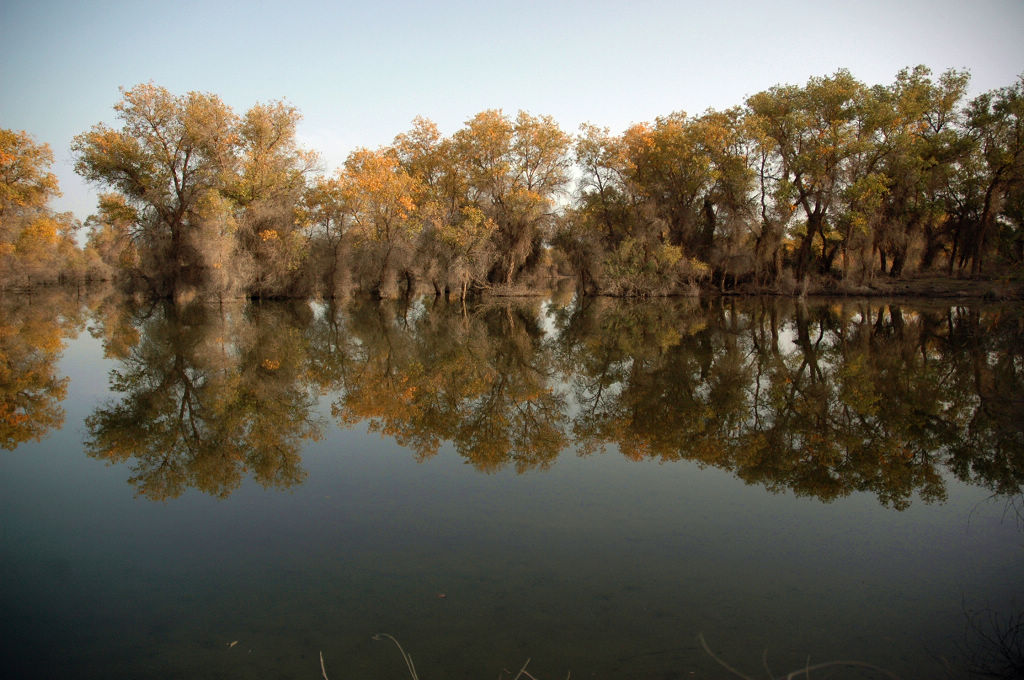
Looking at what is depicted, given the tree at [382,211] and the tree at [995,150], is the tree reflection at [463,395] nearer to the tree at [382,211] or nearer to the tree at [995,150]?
the tree at [382,211]

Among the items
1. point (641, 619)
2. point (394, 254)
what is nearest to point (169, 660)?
point (641, 619)

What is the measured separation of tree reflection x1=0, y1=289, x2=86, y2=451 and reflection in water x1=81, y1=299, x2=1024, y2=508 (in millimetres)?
682

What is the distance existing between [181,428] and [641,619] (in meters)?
5.96

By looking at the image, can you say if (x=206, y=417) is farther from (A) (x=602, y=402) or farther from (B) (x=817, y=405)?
(B) (x=817, y=405)

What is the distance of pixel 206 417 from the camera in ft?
24.4

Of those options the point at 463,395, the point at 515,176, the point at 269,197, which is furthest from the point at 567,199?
the point at 463,395

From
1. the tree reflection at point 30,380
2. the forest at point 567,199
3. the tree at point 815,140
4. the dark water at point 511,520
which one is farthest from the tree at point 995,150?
the tree reflection at point 30,380

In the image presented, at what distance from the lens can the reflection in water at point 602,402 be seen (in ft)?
19.0

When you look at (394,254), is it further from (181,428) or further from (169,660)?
(169,660)

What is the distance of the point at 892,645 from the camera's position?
117 inches

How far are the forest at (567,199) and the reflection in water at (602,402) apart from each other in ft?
51.0

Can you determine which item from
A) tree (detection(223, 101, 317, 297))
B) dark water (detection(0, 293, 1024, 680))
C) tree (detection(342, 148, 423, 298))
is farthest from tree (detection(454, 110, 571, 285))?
dark water (detection(0, 293, 1024, 680))

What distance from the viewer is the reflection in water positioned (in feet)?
19.0

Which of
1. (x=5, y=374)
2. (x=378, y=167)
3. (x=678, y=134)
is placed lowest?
(x=5, y=374)
